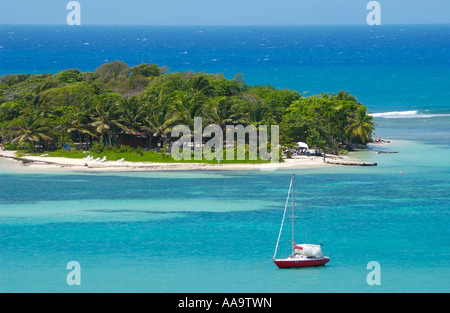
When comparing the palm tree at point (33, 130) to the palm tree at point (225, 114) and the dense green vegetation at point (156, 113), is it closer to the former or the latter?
the dense green vegetation at point (156, 113)

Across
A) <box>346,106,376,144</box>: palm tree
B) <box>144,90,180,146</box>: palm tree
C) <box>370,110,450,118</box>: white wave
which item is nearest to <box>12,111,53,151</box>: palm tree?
<box>144,90,180,146</box>: palm tree

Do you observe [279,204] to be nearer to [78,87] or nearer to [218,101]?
[218,101]

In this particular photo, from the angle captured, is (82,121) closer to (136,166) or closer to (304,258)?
(136,166)

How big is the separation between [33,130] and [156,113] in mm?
10353

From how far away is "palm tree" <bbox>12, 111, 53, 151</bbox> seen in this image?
63000 mm

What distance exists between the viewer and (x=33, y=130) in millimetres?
63250

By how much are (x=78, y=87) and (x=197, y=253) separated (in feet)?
118

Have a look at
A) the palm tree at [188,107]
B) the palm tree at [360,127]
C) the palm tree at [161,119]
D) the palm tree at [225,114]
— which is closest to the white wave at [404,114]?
the palm tree at [360,127]

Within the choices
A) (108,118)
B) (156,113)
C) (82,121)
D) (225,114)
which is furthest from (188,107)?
(82,121)

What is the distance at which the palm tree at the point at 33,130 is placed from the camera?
207 feet

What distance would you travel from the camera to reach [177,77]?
74.1m

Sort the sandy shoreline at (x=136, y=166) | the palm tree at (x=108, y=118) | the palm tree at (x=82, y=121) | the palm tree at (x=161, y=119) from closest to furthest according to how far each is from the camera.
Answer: the sandy shoreline at (x=136, y=166), the palm tree at (x=161, y=119), the palm tree at (x=108, y=118), the palm tree at (x=82, y=121)

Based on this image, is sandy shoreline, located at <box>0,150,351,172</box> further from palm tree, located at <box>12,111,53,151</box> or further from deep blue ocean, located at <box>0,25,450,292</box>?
palm tree, located at <box>12,111,53,151</box>
